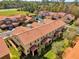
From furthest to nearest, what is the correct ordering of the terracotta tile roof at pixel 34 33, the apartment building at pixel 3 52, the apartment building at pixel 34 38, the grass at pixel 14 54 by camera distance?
the terracotta tile roof at pixel 34 33 < the apartment building at pixel 34 38 < the grass at pixel 14 54 < the apartment building at pixel 3 52

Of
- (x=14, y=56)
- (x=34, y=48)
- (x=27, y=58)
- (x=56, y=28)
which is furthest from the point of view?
(x=56, y=28)

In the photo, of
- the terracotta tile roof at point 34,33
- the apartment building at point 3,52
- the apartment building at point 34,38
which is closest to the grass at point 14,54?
the apartment building at point 3,52

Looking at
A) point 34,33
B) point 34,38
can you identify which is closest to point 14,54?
point 34,38

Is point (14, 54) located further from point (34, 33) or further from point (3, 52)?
point (34, 33)

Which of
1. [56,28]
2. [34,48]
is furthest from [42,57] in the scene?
[56,28]

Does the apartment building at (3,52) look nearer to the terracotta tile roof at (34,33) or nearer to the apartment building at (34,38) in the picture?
the apartment building at (34,38)

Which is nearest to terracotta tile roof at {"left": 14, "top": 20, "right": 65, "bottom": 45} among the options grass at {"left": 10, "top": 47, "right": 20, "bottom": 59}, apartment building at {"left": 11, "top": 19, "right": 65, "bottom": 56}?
apartment building at {"left": 11, "top": 19, "right": 65, "bottom": 56}

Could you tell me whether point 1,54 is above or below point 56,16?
above

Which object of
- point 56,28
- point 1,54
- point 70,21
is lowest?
point 70,21

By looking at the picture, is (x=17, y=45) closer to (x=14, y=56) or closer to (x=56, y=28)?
(x=14, y=56)

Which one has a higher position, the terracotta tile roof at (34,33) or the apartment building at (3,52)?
the apartment building at (3,52)

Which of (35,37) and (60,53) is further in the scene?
(35,37)
